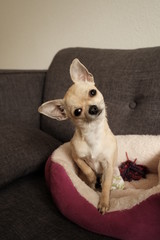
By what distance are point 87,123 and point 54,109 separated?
0.53 feet

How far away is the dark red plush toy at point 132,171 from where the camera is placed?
45.0 inches

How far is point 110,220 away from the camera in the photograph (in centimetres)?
80

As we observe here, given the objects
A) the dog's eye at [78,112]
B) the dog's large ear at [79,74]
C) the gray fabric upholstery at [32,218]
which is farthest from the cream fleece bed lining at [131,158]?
the dog's large ear at [79,74]

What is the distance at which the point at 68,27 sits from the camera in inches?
72.3

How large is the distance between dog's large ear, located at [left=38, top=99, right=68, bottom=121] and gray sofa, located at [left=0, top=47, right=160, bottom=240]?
310mm

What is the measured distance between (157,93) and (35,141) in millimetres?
689

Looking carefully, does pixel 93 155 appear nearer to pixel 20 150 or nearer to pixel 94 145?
pixel 94 145

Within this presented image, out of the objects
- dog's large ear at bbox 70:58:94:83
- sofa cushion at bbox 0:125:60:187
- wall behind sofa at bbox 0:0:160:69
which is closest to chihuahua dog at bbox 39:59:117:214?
dog's large ear at bbox 70:58:94:83

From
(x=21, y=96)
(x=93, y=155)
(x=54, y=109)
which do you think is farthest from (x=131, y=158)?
(x=21, y=96)

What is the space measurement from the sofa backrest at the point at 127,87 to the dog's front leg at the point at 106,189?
29 cm

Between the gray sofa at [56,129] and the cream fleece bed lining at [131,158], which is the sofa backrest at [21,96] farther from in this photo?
the cream fleece bed lining at [131,158]

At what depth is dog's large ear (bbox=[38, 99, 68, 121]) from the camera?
3.29 ft

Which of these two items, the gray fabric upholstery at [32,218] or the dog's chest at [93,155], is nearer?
the gray fabric upholstery at [32,218]

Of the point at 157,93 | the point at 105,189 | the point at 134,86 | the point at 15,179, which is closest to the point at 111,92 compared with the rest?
the point at 134,86
